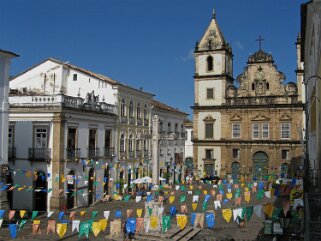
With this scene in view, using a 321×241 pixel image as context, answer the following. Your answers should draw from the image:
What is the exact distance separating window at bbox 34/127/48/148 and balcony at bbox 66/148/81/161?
60.4 inches

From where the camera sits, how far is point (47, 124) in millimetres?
27438

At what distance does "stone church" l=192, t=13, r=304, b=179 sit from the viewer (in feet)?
153

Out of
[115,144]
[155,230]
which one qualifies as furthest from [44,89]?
[155,230]

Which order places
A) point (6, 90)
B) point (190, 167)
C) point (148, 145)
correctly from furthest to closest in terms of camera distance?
point (190, 167)
point (148, 145)
point (6, 90)

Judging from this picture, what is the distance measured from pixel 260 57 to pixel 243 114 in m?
6.86

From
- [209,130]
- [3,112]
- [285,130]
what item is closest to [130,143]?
[209,130]

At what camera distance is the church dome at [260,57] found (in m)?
48.1

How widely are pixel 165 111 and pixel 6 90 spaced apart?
→ 25143mm

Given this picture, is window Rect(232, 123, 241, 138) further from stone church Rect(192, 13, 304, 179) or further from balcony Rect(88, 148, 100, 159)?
balcony Rect(88, 148, 100, 159)

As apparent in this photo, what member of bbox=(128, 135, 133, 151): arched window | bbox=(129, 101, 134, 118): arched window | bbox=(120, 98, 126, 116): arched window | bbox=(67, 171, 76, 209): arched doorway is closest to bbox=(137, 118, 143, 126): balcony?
bbox=(129, 101, 134, 118): arched window

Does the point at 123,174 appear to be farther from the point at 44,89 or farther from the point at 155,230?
the point at 155,230

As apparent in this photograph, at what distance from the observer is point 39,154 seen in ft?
90.0

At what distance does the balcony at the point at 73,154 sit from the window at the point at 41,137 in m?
1.53

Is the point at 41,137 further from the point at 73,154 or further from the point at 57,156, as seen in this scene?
the point at 73,154
